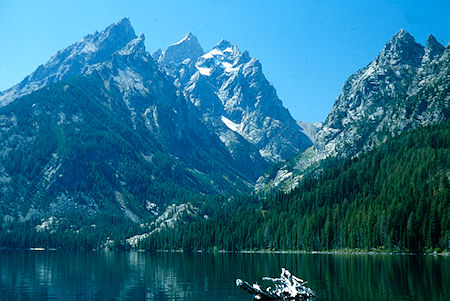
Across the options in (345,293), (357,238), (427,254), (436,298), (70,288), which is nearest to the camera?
(436,298)

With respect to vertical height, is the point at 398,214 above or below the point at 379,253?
above

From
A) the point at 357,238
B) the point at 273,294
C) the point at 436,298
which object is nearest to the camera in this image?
the point at 436,298

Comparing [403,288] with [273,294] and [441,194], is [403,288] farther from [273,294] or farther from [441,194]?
[441,194]

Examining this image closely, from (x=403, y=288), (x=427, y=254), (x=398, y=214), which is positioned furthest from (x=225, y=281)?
A: (x=398, y=214)

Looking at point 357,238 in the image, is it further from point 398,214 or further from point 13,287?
point 13,287

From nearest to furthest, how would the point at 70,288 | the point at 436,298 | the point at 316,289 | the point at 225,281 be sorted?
1. the point at 436,298
2. the point at 316,289
3. the point at 70,288
4. the point at 225,281

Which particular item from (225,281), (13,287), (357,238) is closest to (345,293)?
(225,281)

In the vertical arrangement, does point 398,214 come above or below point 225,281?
above

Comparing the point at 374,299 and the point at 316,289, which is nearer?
the point at 374,299

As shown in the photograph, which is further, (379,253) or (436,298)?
(379,253)

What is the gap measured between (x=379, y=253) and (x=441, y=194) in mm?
30403

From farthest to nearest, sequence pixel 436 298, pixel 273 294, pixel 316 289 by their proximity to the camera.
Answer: pixel 316 289, pixel 273 294, pixel 436 298

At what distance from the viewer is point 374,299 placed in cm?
6056

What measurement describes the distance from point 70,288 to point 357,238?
12643 centimetres
